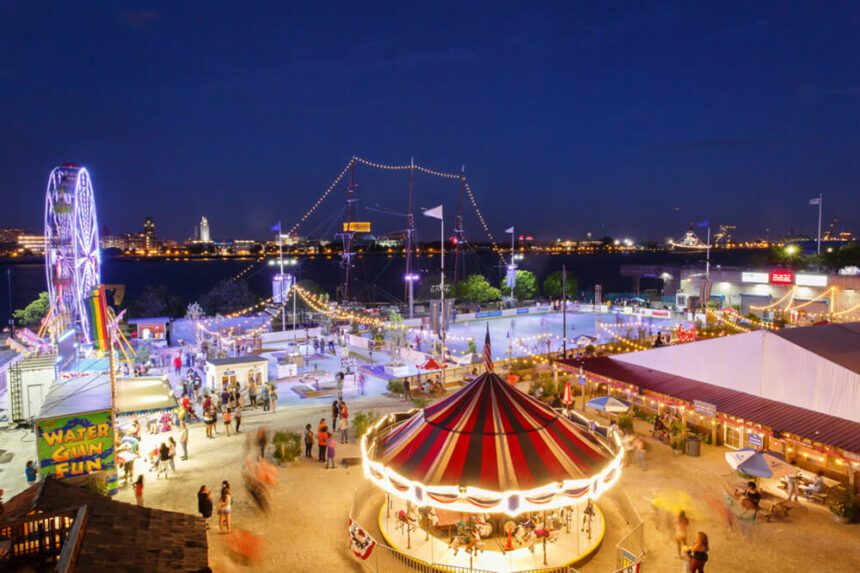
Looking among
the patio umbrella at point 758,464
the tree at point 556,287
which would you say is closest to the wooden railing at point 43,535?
the patio umbrella at point 758,464

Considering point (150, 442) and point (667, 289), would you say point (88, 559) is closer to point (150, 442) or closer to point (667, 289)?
point (150, 442)

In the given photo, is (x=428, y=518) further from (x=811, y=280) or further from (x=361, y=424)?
(x=811, y=280)

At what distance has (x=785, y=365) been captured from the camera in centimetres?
1537

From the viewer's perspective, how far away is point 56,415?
42.3 feet

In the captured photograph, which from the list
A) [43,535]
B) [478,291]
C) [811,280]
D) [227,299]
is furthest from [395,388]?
[227,299]

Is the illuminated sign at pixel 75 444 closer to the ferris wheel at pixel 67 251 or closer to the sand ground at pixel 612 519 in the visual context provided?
the sand ground at pixel 612 519

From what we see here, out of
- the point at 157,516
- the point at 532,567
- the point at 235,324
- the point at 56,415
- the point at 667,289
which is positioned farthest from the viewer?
the point at 667,289

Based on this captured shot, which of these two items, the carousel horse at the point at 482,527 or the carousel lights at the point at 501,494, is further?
the carousel horse at the point at 482,527

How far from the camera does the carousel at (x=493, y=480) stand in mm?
9805

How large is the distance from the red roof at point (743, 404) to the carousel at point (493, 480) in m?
5.02

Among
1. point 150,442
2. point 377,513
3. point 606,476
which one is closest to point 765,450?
point 606,476

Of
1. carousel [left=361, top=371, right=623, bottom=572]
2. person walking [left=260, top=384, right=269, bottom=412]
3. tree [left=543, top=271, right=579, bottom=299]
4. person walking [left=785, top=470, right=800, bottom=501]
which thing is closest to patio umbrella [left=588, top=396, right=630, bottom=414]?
person walking [left=785, top=470, right=800, bottom=501]

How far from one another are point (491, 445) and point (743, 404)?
8913mm

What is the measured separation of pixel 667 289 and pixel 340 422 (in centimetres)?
5136
